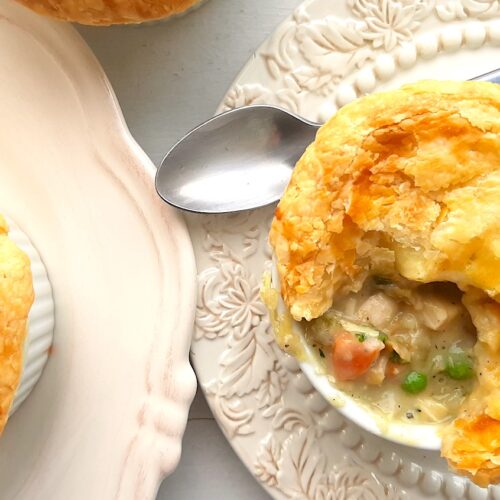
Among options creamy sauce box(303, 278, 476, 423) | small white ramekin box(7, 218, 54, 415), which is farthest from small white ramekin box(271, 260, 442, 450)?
small white ramekin box(7, 218, 54, 415)

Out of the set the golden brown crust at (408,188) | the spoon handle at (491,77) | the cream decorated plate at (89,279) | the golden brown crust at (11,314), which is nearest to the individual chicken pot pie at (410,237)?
the golden brown crust at (408,188)

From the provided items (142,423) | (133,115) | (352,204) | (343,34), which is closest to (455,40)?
(343,34)

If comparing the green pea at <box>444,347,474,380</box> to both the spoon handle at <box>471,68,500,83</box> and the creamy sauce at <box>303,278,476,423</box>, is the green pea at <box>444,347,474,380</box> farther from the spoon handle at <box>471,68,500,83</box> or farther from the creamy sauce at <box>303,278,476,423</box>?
the spoon handle at <box>471,68,500,83</box>

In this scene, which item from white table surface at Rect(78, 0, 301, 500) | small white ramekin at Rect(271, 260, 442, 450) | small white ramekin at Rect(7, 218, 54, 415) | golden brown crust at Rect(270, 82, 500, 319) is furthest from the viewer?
white table surface at Rect(78, 0, 301, 500)

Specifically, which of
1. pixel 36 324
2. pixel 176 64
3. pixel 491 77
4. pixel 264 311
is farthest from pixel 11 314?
pixel 491 77

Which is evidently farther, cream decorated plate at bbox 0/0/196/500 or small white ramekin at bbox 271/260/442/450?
cream decorated plate at bbox 0/0/196/500

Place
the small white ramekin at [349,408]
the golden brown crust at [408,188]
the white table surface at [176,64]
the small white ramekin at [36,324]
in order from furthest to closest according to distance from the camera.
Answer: the white table surface at [176,64] < the small white ramekin at [36,324] < the small white ramekin at [349,408] < the golden brown crust at [408,188]

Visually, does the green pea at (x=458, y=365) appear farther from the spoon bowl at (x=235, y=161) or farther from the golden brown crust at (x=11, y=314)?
the golden brown crust at (x=11, y=314)
